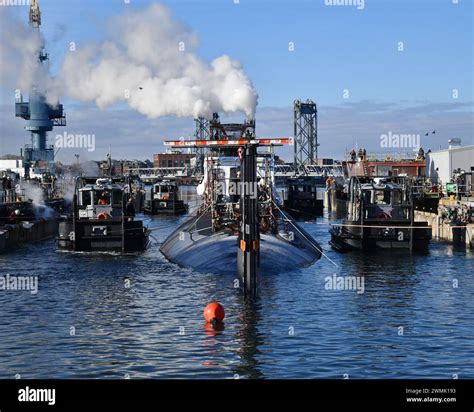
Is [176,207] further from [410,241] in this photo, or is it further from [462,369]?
[462,369]

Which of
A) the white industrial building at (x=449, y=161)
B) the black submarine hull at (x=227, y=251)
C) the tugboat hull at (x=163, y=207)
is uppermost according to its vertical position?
the white industrial building at (x=449, y=161)

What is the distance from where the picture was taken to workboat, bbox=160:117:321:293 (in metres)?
36.0

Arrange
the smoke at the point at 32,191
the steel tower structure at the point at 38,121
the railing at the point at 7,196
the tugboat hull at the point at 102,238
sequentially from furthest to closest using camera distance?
the steel tower structure at the point at 38,121 < the smoke at the point at 32,191 < the railing at the point at 7,196 < the tugboat hull at the point at 102,238

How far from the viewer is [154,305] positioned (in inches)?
1412

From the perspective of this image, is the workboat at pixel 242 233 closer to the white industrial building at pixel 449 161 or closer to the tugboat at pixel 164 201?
the white industrial building at pixel 449 161

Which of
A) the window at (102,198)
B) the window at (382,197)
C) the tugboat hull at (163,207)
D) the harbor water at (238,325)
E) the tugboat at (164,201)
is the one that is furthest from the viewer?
the tugboat at (164,201)

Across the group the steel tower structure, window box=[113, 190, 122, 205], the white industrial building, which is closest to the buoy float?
window box=[113, 190, 122, 205]

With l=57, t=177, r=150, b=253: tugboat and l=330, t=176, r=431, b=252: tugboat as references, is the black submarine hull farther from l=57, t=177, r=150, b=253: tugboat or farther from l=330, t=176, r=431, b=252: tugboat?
l=330, t=176, r=431, b=252: tugboat

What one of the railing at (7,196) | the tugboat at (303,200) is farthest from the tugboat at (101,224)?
the tugboat at (303,200)

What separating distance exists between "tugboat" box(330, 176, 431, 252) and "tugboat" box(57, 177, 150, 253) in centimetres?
1486

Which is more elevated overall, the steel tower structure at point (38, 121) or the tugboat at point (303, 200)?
the steel tower structure at point (38, 121)

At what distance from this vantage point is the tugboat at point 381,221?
5575cm

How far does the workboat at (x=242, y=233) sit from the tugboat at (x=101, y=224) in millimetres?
2793

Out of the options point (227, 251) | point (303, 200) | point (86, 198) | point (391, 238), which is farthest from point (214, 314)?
point (303, 200)
